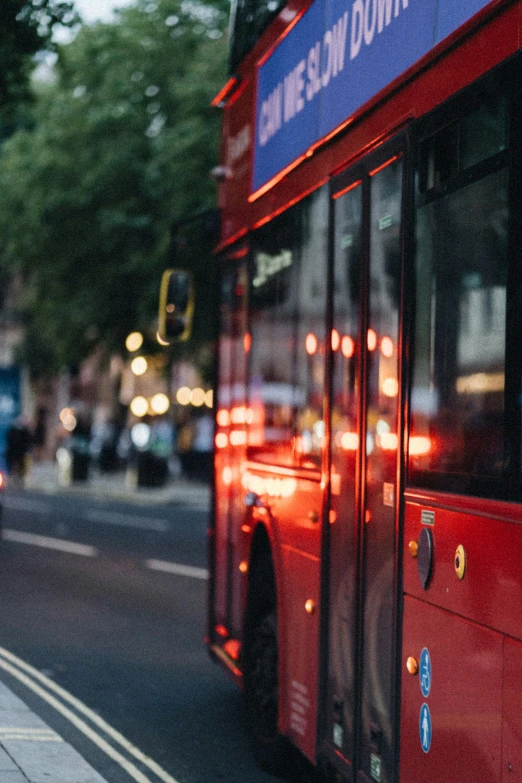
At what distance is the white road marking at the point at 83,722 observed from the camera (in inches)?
265

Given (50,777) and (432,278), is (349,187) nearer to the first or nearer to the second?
(432,278)

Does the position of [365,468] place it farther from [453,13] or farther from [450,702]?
[453,13]

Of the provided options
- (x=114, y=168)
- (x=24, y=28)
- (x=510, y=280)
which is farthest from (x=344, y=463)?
(x=114, y=168)

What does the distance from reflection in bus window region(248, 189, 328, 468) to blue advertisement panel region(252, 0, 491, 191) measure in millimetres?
343

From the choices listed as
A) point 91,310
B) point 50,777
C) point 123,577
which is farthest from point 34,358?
point 50,777

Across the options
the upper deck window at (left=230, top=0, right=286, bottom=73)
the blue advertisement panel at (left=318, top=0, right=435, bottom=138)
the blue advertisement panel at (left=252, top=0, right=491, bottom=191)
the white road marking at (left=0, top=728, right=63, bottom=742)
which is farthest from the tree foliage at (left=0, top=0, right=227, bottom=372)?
the blue advertisement panel at (left=318, top=0, right=435, bottom=138)

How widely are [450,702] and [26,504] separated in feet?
85.3

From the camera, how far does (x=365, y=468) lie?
5152 mm

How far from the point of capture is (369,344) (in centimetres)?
518

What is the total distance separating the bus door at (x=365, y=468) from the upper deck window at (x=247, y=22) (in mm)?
1876

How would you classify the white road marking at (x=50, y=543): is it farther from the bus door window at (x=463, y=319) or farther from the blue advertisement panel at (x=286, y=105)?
the bus door window at (x=463, y=319)

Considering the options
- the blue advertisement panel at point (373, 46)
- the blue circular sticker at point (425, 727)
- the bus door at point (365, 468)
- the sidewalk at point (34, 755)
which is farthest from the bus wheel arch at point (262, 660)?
the blue circular sticker at point (425, 727)

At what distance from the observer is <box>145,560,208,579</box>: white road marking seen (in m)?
15.6

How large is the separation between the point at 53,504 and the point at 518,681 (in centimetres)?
2691
